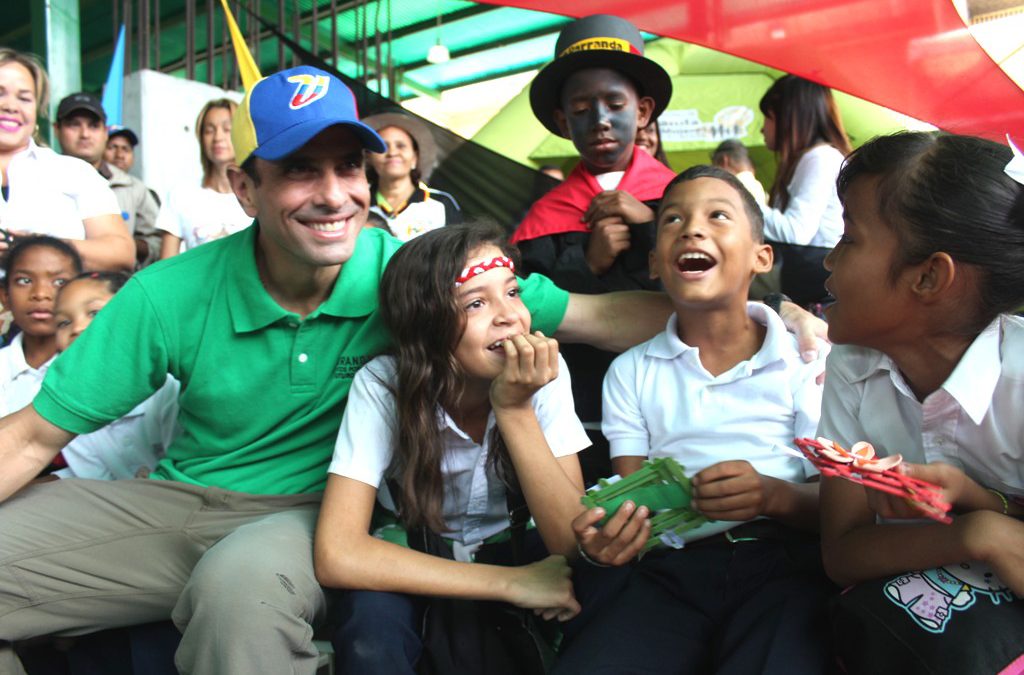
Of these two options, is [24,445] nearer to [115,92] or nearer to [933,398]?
[933,398]

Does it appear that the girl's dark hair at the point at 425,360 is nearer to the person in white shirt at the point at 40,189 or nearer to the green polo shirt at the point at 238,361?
the green polo shirt at the point at 238,361

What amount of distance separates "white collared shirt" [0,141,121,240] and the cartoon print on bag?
320cm

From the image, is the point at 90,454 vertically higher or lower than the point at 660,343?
lower

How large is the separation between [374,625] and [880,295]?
116 centimetres

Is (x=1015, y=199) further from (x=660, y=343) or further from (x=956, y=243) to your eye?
(x=660, y=343)

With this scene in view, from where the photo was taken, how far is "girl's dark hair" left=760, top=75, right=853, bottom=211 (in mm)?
3254

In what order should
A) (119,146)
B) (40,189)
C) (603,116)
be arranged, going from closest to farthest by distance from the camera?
(603,116), (40,189), (119,146)

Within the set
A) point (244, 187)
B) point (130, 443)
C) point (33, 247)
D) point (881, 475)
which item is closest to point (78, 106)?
point (33, 247)

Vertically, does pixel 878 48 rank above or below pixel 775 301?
above

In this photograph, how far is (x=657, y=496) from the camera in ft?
5.52

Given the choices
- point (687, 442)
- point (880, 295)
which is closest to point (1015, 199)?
point (880, 295)

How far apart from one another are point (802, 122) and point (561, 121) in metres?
0.98

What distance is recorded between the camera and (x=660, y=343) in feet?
7.11

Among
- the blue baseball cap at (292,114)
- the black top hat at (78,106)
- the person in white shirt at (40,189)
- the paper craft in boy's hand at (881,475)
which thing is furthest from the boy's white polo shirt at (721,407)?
the black top hat at (78,106)
